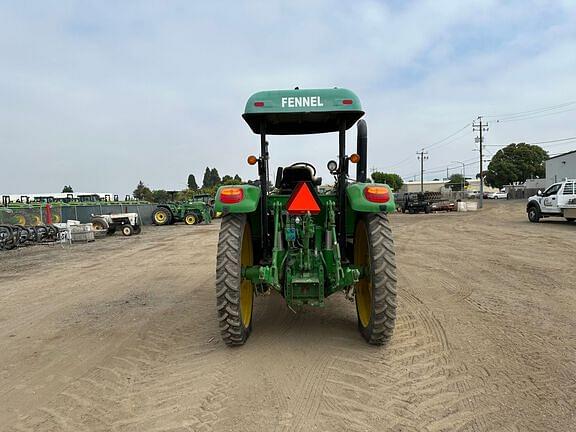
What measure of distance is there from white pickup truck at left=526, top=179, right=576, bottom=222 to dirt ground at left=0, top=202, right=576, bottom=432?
13172 mm

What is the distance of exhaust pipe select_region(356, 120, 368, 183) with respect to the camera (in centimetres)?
484

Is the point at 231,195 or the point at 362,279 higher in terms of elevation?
the point at 231,195

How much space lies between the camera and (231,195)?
431cm

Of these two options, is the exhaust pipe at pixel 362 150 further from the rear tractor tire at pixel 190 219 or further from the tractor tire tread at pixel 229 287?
the rear tractor tire at pixel 190 219

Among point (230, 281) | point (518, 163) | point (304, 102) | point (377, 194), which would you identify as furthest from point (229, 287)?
point (518, 163)

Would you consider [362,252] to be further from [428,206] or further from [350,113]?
[428,206]

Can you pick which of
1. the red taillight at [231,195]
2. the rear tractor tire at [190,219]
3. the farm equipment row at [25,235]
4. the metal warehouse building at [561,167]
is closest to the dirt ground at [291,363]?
the red taillight at [231,195]

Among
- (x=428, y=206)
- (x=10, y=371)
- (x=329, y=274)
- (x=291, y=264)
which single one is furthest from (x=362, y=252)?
(x=428, y=206)

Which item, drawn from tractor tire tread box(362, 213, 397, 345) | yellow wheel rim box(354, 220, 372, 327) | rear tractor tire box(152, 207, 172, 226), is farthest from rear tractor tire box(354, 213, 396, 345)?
rear tractor tire box(152, 207, 172, 226)

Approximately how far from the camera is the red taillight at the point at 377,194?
4156 mm

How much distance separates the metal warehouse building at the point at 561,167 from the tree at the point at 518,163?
18.0 m

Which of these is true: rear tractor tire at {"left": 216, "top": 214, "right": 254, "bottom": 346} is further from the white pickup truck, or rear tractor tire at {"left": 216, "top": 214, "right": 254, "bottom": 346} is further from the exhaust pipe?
the white pickup truck

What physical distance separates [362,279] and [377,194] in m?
1.14

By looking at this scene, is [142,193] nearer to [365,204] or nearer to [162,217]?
[162,217]
